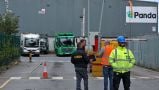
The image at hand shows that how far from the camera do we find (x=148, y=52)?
1513 inches

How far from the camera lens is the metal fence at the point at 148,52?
35594 mm

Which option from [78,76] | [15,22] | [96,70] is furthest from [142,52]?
[15,22]

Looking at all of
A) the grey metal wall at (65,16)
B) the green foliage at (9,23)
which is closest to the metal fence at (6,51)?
the green foliage at (9,23)

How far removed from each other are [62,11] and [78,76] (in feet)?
231

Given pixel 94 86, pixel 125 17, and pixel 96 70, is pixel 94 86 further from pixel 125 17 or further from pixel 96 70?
pixel 125 17

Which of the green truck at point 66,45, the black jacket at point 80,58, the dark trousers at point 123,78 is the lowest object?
the green truck at point 66,45

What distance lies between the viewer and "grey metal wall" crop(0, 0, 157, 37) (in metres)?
86.6

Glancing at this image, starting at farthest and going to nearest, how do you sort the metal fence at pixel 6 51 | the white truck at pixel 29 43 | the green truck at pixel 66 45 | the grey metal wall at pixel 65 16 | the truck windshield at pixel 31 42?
the grey metal wall at pixel 65 16
the green truck at pixel 66 45
the truck windshield at pixel 31 42
the white truck at pixel 29 43
the metal fence at pixel 6 51

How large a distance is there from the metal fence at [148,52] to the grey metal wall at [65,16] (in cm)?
4211

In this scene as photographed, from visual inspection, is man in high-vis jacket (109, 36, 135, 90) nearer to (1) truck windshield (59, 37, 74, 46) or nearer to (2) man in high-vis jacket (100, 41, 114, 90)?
(2) man in high-vis jacket (100, 41, 114, 90)

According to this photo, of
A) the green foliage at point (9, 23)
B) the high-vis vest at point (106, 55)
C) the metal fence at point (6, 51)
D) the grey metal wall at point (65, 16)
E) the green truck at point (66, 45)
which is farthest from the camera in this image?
the grey metal wall at point (65, 16)

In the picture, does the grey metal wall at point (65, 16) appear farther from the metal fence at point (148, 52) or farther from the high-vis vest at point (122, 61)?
the high-vis vest at point (122, 61)

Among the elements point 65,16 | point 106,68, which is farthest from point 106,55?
point 65,16

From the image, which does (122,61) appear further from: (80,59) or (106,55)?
(106,55)
